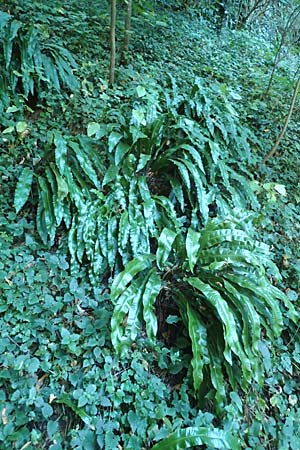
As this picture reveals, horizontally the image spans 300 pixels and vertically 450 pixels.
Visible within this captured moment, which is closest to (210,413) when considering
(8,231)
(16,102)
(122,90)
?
(8,231)

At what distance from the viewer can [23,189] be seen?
2588mm

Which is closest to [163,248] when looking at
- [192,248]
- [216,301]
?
[192,248]

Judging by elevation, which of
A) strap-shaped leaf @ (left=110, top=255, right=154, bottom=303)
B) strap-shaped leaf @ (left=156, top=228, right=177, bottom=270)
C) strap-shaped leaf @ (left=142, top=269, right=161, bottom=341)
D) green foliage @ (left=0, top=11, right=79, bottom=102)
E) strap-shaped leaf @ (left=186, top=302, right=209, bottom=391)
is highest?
green foliage @ (left=0, top=11, right=79, bottom=102)

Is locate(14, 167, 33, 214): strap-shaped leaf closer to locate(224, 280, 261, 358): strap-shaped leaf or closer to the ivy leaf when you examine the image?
the ivy leaf

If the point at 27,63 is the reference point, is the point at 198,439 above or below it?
below

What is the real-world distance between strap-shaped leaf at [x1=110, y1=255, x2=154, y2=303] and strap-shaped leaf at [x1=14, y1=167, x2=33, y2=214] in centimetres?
84

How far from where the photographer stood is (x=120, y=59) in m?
4.39

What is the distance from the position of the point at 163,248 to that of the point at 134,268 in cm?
22

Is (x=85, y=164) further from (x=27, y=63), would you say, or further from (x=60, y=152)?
(x=27, y=63)

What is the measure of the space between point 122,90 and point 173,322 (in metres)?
2.50

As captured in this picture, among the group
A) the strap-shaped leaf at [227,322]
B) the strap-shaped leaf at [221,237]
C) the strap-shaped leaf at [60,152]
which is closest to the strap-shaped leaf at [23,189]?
the strap-shaped leaf at [60,152]

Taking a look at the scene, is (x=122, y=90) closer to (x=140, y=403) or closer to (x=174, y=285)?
(x=174, y=285)

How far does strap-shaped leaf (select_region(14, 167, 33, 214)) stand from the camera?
2.54 m

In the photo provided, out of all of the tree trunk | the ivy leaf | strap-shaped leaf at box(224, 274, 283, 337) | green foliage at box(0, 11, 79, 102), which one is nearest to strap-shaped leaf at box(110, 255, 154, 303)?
strap-shaped leaf at box(224, 274, 283, 337)
